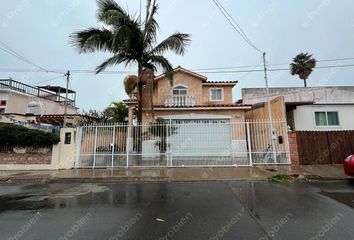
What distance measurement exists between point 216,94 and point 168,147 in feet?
29.2

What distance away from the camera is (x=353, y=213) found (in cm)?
430

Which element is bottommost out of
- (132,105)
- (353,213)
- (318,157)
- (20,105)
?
(353,213)

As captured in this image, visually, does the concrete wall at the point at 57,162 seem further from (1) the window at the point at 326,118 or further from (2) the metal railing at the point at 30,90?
(1) the window at the point at 326,118

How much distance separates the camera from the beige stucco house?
14.3m

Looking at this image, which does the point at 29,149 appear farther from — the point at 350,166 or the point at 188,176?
the point at 350,166

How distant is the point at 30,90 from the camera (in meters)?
23.6

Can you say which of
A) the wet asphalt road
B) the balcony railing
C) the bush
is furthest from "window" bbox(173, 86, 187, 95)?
the wet asphalt road

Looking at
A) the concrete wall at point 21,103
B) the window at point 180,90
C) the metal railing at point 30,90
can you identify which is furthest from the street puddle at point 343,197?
the metal railing at point 30,90

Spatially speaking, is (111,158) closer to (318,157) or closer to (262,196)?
(262,196)

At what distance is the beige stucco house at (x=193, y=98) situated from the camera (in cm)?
1426

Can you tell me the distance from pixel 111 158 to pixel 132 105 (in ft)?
16.1

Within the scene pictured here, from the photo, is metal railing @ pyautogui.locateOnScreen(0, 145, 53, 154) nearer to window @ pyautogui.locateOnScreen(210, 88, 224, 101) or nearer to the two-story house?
the two-story house

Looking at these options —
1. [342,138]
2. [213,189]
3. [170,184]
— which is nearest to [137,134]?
[170,184]

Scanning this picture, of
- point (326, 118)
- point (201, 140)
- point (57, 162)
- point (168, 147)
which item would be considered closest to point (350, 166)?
point (201, 140)
